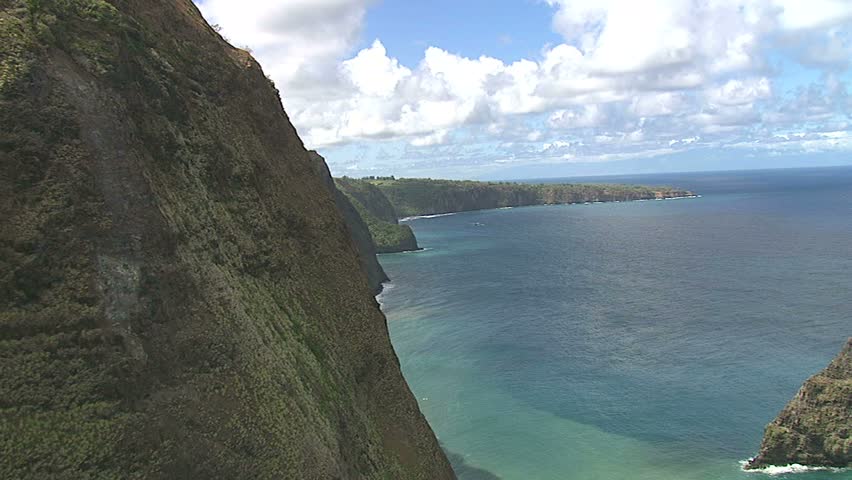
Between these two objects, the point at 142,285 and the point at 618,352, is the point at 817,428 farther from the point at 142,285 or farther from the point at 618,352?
the point at 142,285

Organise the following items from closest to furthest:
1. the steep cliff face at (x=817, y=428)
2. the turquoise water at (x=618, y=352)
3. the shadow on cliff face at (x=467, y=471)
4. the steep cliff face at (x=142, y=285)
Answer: the steep cliff face at (x=142, y=285), the steep cliff face at (x=817, y=428), the shadow on cliff face at (x=467, y=471), the turquoise water at (x=618, y=352)

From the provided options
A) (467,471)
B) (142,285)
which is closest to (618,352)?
(467,471)

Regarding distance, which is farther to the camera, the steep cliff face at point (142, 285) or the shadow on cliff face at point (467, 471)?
the shadow on cliff face at point (467, 471)

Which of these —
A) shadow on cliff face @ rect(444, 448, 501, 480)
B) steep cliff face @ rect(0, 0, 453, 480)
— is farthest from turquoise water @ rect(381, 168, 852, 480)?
steep cliff face @ rect(0, 0, 453, 480)

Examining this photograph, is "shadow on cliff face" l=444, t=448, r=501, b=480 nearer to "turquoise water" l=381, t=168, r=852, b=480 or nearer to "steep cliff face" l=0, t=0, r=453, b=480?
"turquoise water" l=381, t=168, r=852, b=480

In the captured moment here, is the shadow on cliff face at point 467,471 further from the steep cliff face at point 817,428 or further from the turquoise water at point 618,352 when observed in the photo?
the steep cliff face at point 817,428

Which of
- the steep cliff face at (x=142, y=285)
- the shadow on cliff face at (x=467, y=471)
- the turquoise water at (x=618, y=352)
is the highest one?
the steep cliff face at (x=142, y=285)

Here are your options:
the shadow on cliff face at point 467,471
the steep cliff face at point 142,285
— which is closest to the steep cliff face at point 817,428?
the shadow on cliff face at point 467,471

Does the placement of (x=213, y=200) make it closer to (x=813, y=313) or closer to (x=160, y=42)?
(x=160, y=42)
